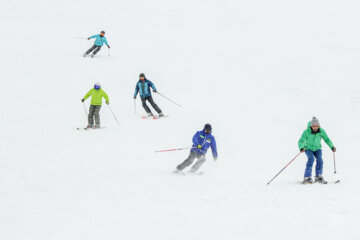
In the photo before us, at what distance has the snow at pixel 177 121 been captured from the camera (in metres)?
6.89

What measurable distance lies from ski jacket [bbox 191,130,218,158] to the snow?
28.1 inches

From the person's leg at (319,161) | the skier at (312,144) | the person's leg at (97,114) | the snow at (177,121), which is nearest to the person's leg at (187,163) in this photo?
the snow at (177,121)

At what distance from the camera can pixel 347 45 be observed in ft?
87.3

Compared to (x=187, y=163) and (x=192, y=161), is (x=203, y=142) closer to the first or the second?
(x=192, y=161)

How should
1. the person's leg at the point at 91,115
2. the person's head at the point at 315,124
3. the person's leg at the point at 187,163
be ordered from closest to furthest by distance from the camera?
the person's head at the point at 315,124 → the person's leg at the point at 187,163 → the person's leg at the point at 91,115

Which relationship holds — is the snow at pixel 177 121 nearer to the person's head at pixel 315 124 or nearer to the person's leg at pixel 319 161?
the person's leg at pixel 319 161

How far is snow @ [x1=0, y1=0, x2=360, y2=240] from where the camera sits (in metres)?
6.89

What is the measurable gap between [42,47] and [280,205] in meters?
20.9

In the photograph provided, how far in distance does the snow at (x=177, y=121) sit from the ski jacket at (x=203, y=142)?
2.34 ft

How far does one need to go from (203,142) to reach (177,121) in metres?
5.20

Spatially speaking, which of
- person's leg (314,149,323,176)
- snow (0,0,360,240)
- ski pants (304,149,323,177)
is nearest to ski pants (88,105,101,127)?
snow (0,0,360,240)

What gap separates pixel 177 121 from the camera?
51.0 ft

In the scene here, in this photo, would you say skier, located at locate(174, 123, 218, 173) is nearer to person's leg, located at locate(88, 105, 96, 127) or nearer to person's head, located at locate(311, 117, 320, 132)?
person's head, located at locate(311, 117, 320, 132)

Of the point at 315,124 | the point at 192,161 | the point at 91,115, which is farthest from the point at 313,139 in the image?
the point at 91,115
